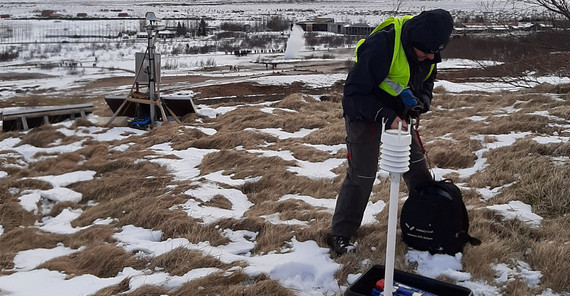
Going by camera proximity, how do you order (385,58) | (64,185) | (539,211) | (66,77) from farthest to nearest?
1. (66,77)
2. (64,185)
3. (539,211)
4. (385,58)

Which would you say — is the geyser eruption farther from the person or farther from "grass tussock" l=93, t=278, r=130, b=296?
"grass tussock" l=93, t=278, r=130, b=296

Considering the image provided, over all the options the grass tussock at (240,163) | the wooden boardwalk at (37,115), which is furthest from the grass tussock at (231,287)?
the wooden boardwalk at (37,115)

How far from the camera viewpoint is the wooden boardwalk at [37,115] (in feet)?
29.7

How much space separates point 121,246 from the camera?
3.93 meters

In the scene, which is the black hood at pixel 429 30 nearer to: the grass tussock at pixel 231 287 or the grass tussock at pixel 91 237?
the grass tussock at pixel 231 287

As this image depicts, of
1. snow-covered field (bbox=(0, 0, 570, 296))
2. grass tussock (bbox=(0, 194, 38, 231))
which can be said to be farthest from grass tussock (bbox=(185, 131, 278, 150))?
grass tussock (bbox=(0, 194, 38, 231))

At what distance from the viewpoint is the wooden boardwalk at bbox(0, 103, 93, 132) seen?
904 centimetres

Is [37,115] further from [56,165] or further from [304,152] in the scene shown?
[304,152]

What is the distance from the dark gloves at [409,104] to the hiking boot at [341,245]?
0.96 metres

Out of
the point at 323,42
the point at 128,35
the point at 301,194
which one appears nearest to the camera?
the point at 301,194

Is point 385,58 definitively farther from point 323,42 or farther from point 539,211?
point 323,42

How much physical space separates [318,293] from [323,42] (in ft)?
145

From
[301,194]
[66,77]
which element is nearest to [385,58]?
[301,194]

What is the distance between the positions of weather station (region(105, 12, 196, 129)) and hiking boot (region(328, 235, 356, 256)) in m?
6.31
